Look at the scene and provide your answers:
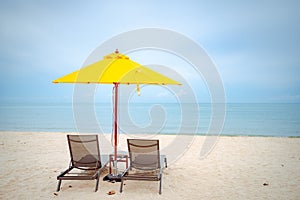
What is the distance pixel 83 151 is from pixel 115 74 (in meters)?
1.43

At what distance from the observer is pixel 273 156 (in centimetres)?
697

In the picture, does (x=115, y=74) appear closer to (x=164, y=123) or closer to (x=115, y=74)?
(x=115, y=74)

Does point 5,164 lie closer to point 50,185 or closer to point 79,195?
point 50,185

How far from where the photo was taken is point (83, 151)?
4.45 m

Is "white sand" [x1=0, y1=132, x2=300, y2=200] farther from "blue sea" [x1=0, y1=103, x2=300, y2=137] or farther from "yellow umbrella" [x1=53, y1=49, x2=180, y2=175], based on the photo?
"blue sea" [x1=0, y1=103, x2=300, y2=137]

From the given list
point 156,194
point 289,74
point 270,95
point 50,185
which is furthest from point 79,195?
point 270,95

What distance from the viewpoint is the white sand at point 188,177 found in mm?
4090

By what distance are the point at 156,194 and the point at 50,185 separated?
1.84 metres

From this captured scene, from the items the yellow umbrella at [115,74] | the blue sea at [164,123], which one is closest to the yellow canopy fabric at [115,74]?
the yellow umbrella at [115,74]

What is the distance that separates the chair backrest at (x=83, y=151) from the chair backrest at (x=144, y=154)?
1.99ft

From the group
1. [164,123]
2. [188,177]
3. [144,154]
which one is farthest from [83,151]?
[164,123]

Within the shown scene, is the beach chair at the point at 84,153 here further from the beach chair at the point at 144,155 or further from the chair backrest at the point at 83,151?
the beach chair at the point at 144,155

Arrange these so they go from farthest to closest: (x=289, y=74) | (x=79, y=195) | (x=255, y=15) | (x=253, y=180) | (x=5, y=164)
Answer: (x=289, y=74), (x=255, y=15), (x=5, y=164), (x=253, y=180), (x=79, y=195)

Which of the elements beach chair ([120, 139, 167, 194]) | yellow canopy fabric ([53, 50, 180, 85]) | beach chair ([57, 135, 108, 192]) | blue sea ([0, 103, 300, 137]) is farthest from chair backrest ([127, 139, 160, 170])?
blue sea ([0, 103, 300, 137])
